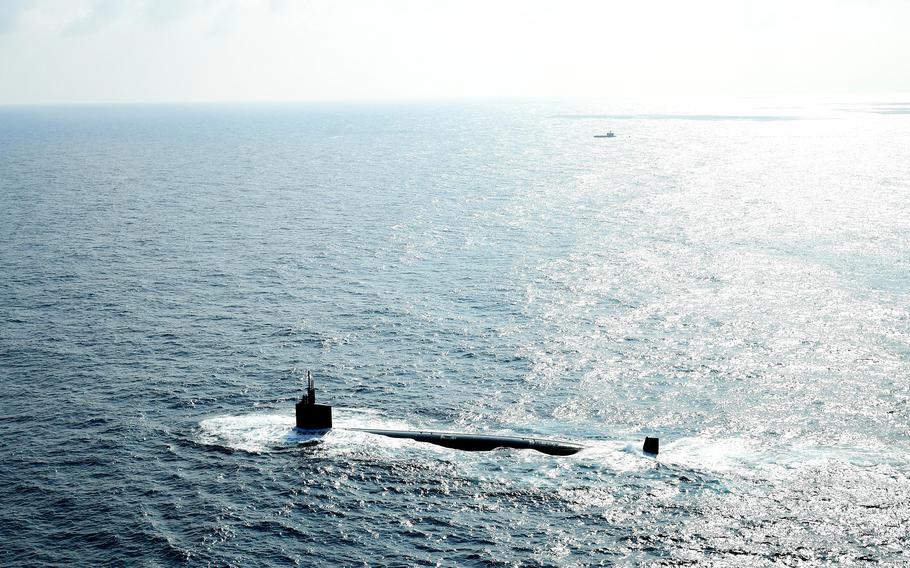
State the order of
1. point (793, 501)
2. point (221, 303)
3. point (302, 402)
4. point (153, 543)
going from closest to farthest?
point (153, 543) < point (793, 501) < point (302, 402) < point (221, 303)

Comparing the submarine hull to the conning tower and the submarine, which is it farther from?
the conning tower

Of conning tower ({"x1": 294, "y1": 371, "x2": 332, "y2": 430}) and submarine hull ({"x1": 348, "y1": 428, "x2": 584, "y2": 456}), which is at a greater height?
conning tower ({"x1": 294, "y1": 371, "x2": 332, "y2": 430})

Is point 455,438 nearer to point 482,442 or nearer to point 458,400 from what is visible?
point 482,442

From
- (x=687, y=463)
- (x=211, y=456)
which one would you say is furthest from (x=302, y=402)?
(x=687, y=463)

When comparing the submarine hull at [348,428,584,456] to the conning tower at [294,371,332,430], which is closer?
the submarine hull at [348,428,584,456]

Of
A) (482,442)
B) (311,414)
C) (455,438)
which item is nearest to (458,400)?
(455,438)

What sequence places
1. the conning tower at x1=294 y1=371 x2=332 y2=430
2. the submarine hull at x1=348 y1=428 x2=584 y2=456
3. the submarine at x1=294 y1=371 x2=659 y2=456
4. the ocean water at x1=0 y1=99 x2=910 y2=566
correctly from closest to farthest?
1. the ocean water at x1=0 y1=99 x2=910 y2=566
2. the submarine at x1=294 y1=371 x2=659 y2=456
3. the submarine hull at x1=348 y1=428 x2=584 y2=456
4. the conning tower at x1=294 y1=371 x2=332 y2=430

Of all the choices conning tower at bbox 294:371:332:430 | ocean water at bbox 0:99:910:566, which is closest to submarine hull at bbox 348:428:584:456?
ocean water at bbox 0:99:910:566

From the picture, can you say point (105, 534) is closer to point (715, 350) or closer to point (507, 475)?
point (507, 475)

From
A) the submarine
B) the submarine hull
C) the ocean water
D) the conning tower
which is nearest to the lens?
the ocean water

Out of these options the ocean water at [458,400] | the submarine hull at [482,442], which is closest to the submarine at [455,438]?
the submarine hull at [482,442]
